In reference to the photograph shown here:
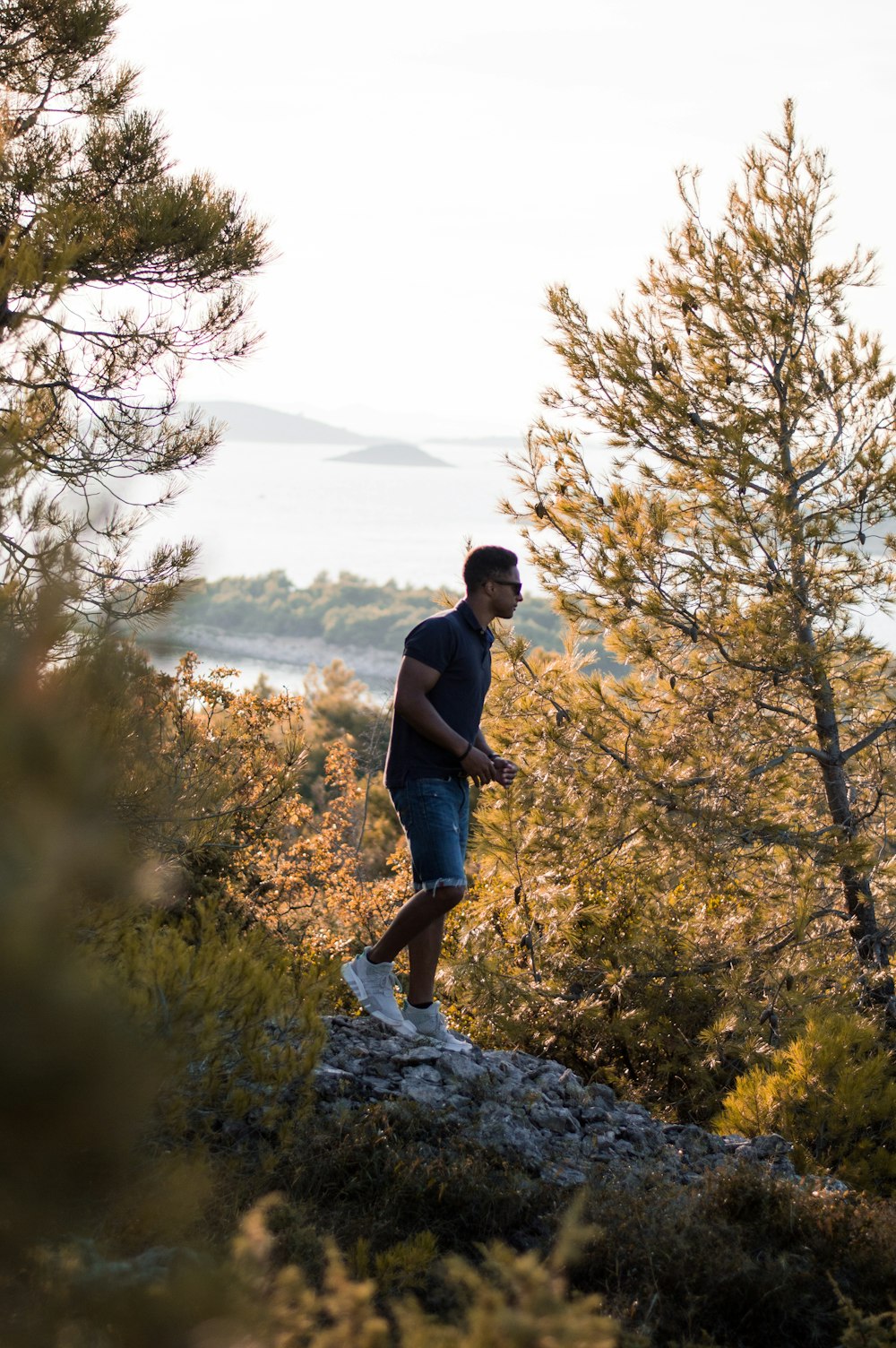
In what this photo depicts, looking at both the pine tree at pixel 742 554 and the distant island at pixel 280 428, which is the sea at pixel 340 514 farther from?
the pine tree at pixel 742 554

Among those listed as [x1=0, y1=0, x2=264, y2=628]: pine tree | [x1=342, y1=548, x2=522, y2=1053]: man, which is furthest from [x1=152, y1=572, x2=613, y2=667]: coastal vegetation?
[x1=342, y1=548, x2=522, y2=1053]: man

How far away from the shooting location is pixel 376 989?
4.82 m

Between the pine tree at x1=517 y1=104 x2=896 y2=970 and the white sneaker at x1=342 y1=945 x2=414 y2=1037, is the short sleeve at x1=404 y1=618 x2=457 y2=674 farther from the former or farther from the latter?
the pine tree at x1=517 y1=104 x2=896 y2=970

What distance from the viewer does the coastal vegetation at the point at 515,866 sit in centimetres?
250

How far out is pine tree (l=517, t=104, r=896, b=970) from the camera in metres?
6.98

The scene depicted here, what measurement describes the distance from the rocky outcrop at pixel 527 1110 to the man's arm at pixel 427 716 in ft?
4.06

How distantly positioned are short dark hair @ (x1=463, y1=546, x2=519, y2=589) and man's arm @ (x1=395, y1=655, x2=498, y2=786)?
1.43 ft

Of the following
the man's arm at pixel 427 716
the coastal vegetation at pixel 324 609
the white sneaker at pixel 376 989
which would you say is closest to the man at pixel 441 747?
the man's arm at pixel 427 716

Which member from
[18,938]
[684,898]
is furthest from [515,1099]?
[684,898]

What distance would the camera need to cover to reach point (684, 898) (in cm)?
775

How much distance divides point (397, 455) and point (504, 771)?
162 metres

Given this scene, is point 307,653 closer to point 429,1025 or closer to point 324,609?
point 324,609

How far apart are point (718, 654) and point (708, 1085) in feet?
8.71

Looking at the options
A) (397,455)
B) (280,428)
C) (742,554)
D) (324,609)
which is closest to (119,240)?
(742,554)
